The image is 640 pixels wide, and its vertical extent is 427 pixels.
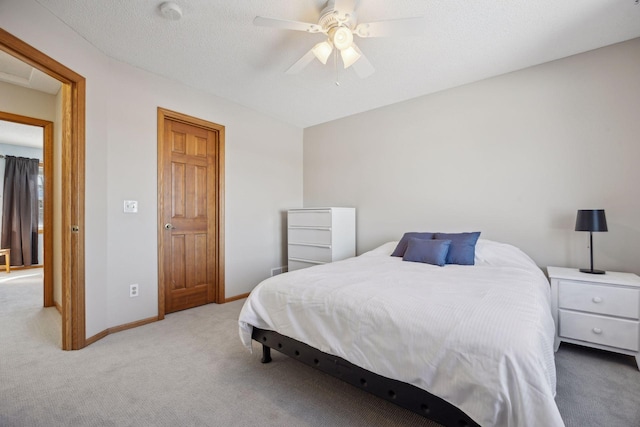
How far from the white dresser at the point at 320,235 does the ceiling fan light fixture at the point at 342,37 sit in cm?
186

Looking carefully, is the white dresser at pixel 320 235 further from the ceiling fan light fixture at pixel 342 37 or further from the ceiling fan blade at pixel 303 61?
the ceiling fan light fixture at pixel 342 37

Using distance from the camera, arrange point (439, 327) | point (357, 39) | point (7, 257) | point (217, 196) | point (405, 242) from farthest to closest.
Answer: point (7, 257) < point (217, 196) < point (405, 242) < point (357, 39) < point (439, 327)

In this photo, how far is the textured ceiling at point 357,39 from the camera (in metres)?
1.89

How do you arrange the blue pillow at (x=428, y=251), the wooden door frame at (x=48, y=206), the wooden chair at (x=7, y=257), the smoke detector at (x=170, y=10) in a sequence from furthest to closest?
the wooden chair at (x=7, y=257)
the wooden door frame at (x=48, y=206)
the blue pillow at (x=428, y=251)
the smoke detector at (x=170, y=10)

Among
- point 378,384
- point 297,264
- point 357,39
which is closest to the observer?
point 378,384

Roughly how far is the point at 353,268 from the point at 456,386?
48.4 inches

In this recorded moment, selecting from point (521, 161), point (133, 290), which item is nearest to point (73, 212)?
point (133, 290)

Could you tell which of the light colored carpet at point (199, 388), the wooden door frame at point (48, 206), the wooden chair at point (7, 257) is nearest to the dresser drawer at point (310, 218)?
the light colored carpet at point (199, 388)

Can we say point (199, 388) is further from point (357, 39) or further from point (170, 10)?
point (357, 39)

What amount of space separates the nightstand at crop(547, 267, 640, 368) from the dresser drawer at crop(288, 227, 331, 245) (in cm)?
216

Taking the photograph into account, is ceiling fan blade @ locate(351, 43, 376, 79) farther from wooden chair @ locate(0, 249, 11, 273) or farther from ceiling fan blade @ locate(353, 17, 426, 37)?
wooden chair @ locate(0, 249, 11, 273)

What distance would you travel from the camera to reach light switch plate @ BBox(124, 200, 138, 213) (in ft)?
8.41

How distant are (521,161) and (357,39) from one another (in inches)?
75.5

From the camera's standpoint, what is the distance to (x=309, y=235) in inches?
142
